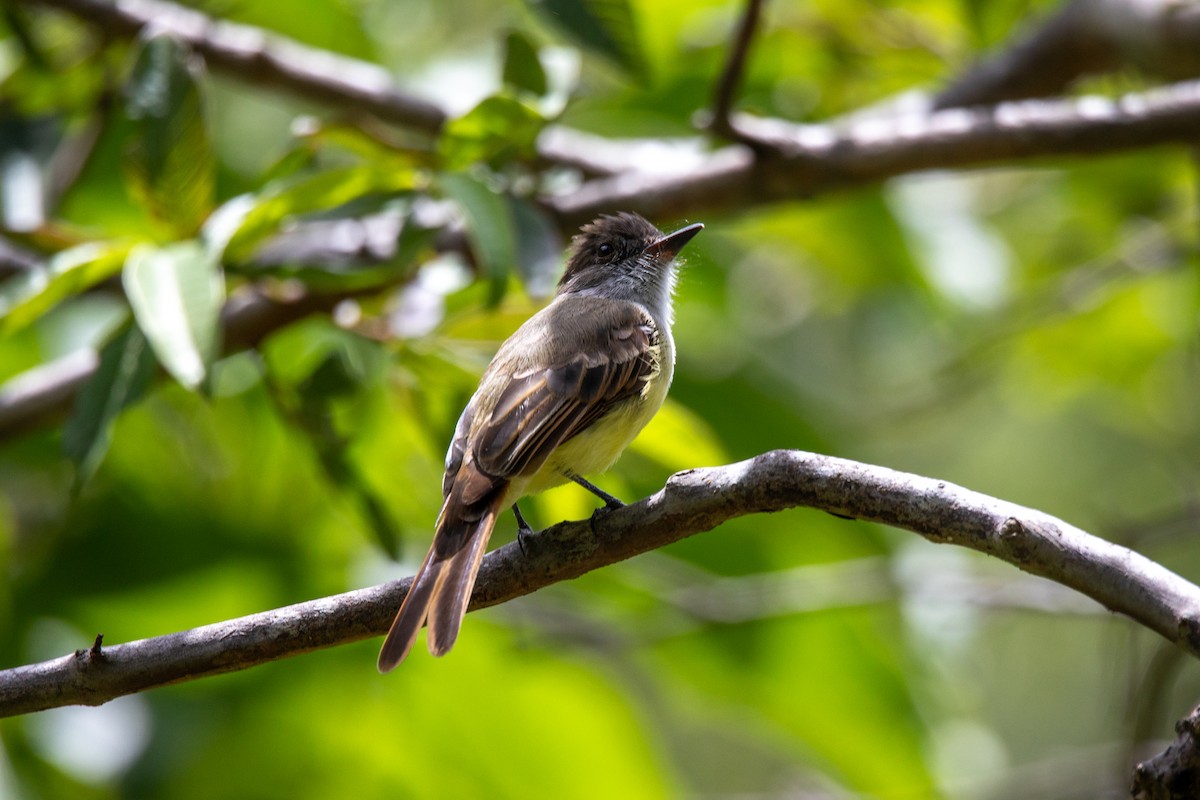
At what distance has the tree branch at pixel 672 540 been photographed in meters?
2.08

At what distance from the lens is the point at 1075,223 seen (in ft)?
18.9

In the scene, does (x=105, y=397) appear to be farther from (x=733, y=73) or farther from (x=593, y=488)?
(x=733, y=73)

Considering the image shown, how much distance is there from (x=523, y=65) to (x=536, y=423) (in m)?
1.19

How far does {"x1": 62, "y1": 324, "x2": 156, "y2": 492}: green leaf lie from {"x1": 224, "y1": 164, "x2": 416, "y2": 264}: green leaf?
1.33ft

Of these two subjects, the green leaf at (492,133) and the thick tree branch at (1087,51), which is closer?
the green leaf at (492,133)

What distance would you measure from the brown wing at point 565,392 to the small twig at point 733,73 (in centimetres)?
84

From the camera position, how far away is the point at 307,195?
139 inches

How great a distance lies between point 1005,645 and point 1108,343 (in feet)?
11.5

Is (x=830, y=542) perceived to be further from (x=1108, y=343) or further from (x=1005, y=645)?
(x=1005, y=645)

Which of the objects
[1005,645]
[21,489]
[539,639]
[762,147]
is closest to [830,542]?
[539,639]

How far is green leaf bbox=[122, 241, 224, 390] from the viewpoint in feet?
9.72

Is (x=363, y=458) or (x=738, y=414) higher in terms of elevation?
(x=738, y=414)

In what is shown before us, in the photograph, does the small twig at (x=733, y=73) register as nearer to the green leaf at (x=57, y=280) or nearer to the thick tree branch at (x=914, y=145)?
the thick tree branch at (x=914, y=145)

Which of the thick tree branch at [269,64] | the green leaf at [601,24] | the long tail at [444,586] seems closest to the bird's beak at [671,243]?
the green leaf at [601,24]
